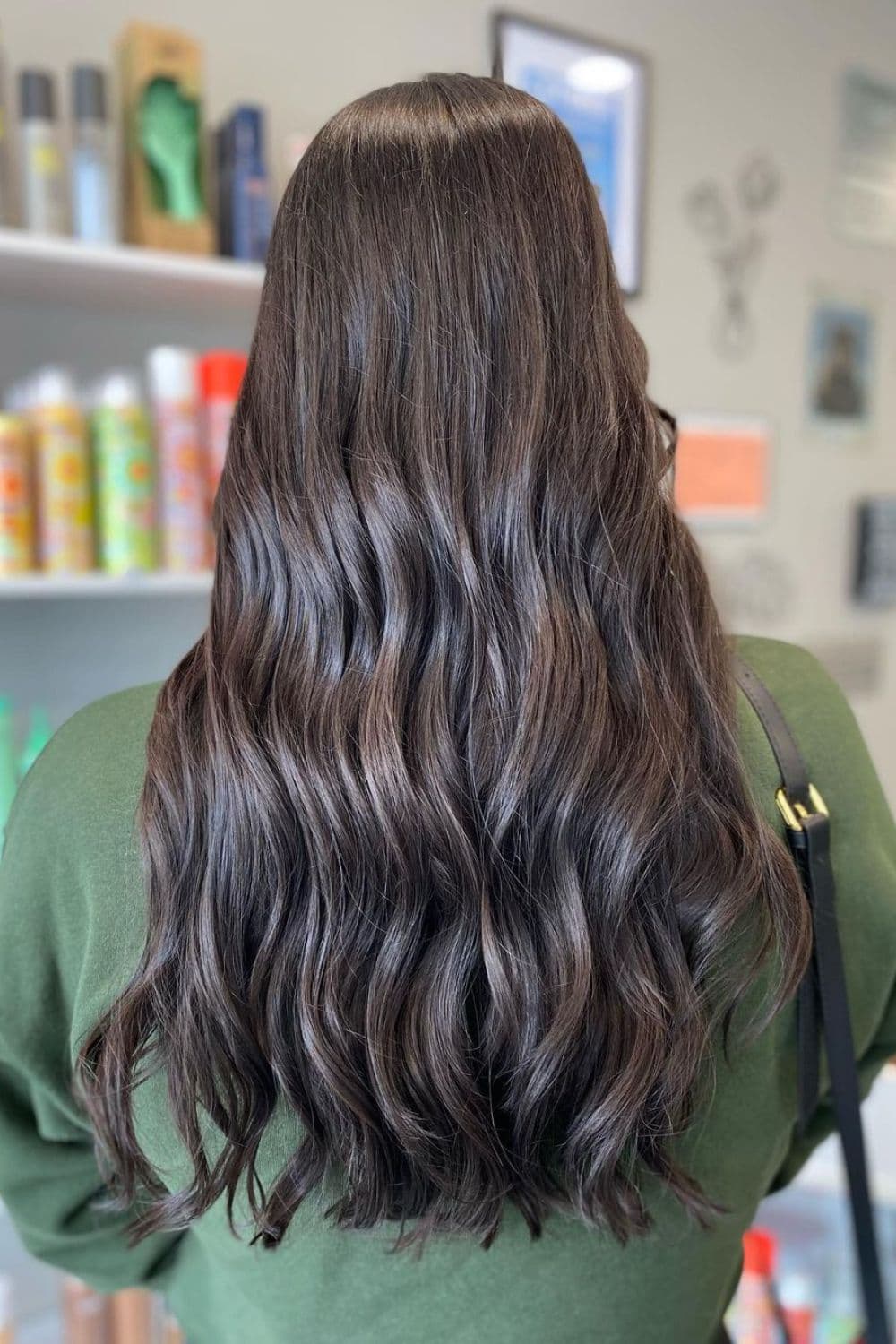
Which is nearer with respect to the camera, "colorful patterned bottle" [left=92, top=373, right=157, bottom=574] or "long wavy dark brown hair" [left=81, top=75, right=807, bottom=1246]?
"long wavy dark brown hair" [left=81, top=75, right=807, bottom=1246]

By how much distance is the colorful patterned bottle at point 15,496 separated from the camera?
0.89 meters

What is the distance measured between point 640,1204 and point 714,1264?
0.12 m

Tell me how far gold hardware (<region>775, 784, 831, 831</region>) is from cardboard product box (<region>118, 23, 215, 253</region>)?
0.89 meters

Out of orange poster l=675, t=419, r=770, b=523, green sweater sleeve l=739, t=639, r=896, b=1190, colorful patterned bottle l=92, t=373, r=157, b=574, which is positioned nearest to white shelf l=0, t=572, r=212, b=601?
colorful patterned bottle l=92, t=373, r=157, b=574

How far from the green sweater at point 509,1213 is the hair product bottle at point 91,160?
0.69 metres

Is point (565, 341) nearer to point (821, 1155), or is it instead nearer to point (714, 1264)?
point (714, 1264)

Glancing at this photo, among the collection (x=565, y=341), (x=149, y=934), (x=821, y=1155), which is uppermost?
(x=565, y=341)

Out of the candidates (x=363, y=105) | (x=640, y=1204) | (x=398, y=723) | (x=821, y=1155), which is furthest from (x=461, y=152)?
(x=821, y=1155)

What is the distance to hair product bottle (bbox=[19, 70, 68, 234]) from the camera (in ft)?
2.96

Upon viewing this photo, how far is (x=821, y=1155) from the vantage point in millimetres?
1052

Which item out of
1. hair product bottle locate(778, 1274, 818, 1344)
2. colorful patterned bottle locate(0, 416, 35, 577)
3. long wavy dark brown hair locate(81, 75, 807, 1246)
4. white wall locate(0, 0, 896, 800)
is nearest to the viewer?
long wavy dark brown hair locate(81, 75, 807, 1246)

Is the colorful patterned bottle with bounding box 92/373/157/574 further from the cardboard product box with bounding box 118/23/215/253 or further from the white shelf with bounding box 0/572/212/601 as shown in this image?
the cardboard product box with bounding box 118/23/215/253

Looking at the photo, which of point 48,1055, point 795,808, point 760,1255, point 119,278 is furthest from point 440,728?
point 760,1255

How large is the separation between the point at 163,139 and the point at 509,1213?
1.07 meters
